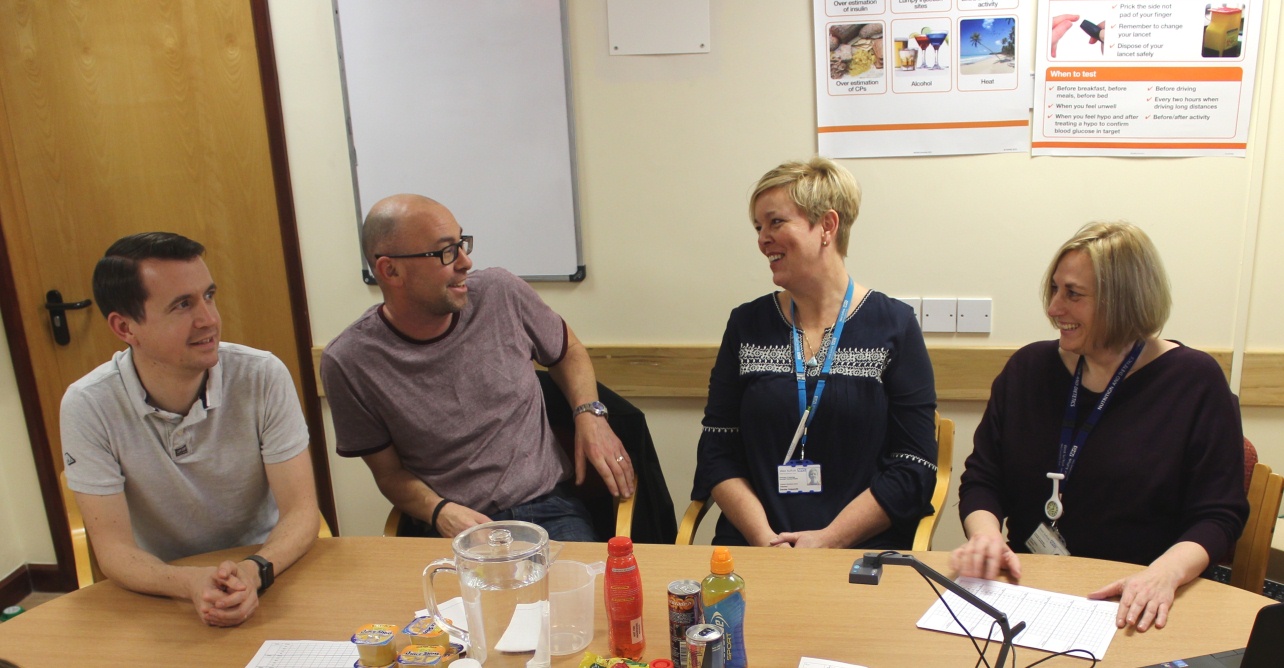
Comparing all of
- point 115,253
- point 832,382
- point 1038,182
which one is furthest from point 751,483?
point 115,253

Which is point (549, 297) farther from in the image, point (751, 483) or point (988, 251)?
point (988, 251)

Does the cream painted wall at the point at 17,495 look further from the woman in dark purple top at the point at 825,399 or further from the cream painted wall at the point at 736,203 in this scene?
the woman in dark purple top at the point at 825,399

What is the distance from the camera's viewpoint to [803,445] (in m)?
2.13

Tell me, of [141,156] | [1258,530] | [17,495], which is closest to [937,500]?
[1258,530]

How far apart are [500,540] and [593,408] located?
958 millimetres

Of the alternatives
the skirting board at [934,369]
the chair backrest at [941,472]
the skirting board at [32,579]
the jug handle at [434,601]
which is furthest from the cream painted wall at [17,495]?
the chair backrest at [941,472]

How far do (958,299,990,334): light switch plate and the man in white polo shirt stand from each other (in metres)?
1.94

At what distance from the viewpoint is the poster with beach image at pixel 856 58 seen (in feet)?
8.28

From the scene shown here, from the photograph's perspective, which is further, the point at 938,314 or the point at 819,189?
the point at 938,314

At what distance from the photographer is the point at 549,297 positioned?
2875mm

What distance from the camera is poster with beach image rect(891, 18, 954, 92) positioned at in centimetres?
249

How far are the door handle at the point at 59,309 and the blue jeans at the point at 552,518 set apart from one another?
1674mm

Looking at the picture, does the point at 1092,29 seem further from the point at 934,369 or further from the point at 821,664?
the point at 821,664

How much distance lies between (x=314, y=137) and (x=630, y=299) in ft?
3.95
